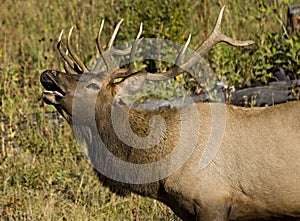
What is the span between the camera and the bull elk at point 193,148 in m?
4.70

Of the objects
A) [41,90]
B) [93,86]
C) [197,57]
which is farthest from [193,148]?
[41,90]

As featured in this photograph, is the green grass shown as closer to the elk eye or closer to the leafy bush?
the leafy bush

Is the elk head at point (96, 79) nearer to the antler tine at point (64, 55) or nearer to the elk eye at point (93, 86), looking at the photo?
the elk eye at point (93, 86)

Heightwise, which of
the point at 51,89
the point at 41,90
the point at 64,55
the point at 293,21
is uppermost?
the point at 293,21

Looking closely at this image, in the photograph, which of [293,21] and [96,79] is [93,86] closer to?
[96,79]

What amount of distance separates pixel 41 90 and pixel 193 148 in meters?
3.80

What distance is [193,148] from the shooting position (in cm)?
485

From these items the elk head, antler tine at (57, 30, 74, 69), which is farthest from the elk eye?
antler tine at (57, 30, 74, 69)

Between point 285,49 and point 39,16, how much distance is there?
4431 mm

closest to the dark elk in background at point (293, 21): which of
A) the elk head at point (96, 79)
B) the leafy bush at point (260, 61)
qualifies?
the leafy bush at point (260, 61)

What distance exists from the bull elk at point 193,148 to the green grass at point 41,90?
0.80 m

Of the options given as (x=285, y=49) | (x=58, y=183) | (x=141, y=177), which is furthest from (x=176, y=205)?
A: (x=285, y=49)

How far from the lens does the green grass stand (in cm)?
598

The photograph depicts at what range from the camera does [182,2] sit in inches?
353
